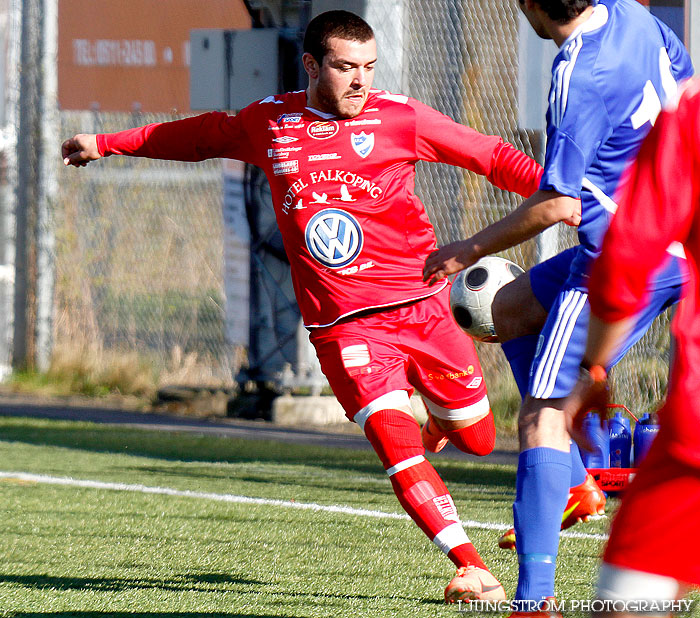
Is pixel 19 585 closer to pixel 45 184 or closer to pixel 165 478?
pixel 165 478

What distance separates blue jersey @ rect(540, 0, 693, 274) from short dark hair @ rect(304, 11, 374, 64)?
108cm

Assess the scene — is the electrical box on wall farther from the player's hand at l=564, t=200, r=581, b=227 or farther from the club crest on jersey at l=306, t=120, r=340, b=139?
the player's hand at l=564, t=200, r=581, b=227

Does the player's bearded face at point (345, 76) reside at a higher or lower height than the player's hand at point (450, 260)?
higher

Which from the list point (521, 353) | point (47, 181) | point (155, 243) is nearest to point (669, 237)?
point (521, 353)

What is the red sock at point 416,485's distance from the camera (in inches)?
153

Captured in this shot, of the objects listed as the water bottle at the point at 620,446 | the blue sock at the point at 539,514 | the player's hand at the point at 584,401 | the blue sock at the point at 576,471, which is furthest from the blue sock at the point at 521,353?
the water bottle at the point at 620,446

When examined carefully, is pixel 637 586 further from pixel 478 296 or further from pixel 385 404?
pixel 478 296

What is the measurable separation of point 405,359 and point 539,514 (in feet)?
3.52

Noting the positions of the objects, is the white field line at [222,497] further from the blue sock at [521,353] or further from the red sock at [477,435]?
the blue sock at [521,353]

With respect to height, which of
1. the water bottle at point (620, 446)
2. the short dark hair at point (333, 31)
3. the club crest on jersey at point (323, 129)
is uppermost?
the short dark hair at point (333, 31)

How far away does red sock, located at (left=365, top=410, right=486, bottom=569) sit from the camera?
3.89 m

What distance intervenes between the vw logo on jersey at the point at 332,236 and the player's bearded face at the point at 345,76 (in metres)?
0.39

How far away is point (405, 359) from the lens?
438 cm

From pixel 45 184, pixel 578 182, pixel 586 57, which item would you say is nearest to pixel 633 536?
pixel 578 182
